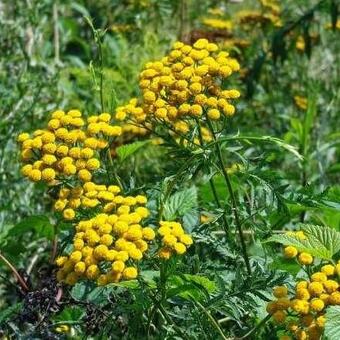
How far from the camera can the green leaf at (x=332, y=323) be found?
1959 mm

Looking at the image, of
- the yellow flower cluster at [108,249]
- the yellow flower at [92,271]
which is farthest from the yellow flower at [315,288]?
the yellow flower at [92,271]

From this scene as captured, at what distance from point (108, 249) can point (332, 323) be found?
539mm

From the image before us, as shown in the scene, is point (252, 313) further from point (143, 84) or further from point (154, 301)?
point (143, 84)

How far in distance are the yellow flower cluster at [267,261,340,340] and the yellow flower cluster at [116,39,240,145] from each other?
1.79ft

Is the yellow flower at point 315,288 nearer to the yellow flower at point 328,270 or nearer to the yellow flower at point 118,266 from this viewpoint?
the yellow flower at point 328,270

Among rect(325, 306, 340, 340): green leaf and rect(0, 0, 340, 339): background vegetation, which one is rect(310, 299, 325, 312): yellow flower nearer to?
rect(325, 306, 340, 340): green leaf

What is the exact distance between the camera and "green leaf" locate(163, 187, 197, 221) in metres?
2.63

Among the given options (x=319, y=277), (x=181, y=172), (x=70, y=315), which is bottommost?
(x=70, y=315)

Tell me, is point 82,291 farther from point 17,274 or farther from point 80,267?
point 80,267

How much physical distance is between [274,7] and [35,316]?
4.20 metres

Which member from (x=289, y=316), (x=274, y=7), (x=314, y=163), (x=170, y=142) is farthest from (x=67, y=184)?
(x=274, y=7)

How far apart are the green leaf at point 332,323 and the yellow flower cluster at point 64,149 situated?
714 mm

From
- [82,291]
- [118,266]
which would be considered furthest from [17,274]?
[118,266]

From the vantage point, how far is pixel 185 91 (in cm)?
243
